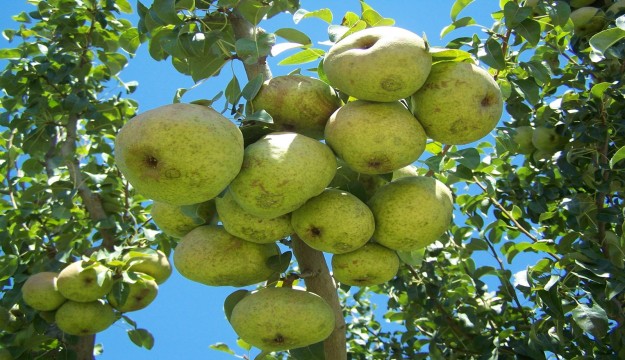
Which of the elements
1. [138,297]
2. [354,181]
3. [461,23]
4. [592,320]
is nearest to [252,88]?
[354,181]

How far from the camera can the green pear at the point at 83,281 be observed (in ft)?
11.6

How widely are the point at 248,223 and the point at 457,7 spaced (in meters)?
1.32

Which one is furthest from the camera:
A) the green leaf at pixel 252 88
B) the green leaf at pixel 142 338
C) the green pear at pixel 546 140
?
the green leaf at pixel 142 338

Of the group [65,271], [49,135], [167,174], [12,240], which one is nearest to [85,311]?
→ [65,271]

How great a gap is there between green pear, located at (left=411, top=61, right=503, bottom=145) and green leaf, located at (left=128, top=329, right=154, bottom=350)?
10.3ft

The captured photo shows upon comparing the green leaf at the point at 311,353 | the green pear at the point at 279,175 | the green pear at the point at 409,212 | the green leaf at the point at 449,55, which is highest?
the green leaf at the point at 449,55

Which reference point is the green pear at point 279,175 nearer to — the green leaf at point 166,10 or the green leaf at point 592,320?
the green leaf at point 166,10

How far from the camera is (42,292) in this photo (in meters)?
3.74

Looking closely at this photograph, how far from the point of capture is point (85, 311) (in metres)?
3.73

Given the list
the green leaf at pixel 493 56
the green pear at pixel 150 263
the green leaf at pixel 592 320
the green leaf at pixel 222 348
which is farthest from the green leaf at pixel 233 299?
the green pear at pixel 150 263

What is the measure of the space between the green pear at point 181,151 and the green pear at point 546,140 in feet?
8.99

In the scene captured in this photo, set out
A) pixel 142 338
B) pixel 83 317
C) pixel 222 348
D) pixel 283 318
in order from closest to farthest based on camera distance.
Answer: pixel 283 318 → pixel 222 348 → pixel 83 317 → pixel 142 338

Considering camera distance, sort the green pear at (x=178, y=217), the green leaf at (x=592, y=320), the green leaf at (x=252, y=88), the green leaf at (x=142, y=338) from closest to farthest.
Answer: the green leaf at (x=252, y=88) < the green pear at (x=178, y=217) < the green leaf at (x=592, y=320) < the green leaf at (x=142, y=338)

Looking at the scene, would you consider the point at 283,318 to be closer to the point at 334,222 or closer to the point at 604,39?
the point at 334,222
